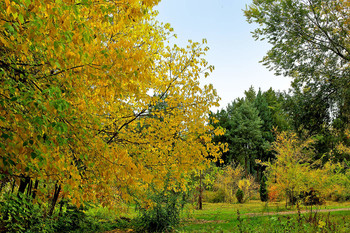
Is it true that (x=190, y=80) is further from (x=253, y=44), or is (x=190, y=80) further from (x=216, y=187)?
(x=216, y=187)

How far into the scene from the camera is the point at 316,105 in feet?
35.8

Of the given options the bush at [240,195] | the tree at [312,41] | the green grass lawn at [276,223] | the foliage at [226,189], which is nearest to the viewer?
the green grass lawn at [276,223]

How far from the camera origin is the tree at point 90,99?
204cm

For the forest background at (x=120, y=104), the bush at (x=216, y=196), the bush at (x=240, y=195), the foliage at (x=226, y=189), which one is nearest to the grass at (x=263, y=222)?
the forest background at (x=120, y=104)

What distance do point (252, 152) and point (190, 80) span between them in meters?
33.4

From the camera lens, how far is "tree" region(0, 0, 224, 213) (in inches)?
80.2

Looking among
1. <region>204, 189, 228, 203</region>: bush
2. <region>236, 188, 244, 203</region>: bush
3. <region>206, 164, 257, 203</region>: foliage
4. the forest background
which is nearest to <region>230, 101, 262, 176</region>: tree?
<region>206, 164, 257, 203</region>: foliage

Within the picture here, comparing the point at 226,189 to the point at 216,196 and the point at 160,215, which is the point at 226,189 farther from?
the point at 160,215

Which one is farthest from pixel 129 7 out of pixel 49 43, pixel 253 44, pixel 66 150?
pixel 253 44

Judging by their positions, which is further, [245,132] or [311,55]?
[245,132]

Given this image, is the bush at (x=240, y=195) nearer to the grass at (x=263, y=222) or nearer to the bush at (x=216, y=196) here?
the bush at (x=216, y=196)

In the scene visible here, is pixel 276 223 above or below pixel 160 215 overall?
above

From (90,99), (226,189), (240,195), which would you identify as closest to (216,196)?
(226,189)

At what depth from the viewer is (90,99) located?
12.6 feet
